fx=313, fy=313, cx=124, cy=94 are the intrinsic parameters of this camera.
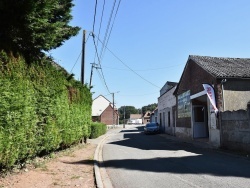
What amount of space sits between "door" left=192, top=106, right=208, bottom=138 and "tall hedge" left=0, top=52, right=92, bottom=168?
13055mm

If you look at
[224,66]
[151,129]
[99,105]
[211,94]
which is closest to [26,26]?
[211,94]

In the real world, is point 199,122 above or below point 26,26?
below

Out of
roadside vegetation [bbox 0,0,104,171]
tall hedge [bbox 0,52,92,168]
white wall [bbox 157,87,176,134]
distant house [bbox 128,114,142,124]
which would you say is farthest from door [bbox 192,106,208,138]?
distant house [bbox 128,114,142,124]

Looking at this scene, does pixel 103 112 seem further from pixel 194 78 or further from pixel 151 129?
pixel 194 78

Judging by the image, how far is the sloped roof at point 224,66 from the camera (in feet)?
66.7

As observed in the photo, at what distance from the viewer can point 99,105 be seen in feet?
310

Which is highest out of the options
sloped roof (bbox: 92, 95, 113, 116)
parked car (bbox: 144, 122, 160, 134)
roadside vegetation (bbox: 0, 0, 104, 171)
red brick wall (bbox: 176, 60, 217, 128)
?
sloped roof (bbox: 92, 95, 113, 116)

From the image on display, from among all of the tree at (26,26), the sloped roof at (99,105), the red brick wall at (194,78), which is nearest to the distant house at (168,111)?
the red brick wall at (194,78)

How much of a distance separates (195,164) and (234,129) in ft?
20.6

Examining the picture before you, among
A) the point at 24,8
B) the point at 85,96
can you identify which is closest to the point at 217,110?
the point at 85,96

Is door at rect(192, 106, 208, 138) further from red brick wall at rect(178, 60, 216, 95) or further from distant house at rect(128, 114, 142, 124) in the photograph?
distant house at rect(128, 114, 142, 124)

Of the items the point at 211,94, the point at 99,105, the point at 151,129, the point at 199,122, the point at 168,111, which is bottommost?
the point at 151,129

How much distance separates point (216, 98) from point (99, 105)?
2988 inches

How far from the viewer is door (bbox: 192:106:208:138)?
84.8 feet
